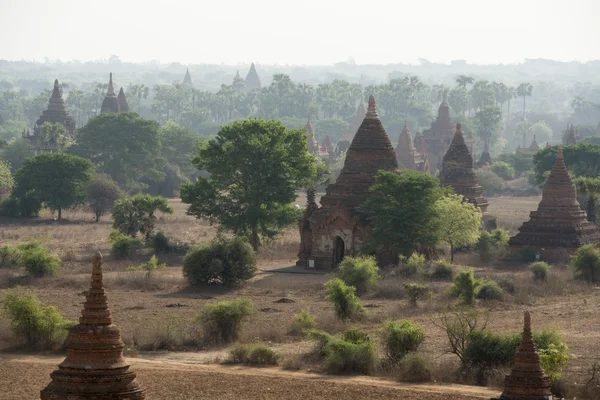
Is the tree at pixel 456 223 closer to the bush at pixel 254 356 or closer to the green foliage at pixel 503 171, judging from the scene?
the bush at pixel 254 356

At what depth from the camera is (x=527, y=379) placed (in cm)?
1983

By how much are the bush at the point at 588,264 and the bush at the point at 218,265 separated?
10.4 m

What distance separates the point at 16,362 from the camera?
29.8 metres

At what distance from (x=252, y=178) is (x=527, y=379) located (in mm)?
33121

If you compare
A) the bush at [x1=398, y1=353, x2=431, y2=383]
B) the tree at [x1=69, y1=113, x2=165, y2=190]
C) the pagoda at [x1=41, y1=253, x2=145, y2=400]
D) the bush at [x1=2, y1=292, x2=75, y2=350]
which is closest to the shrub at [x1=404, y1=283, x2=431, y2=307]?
the bush at [x1=398, y1=353, x2=431, y2=383]

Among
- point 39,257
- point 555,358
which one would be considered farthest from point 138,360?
point 39,257

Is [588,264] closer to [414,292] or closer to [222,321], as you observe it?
[414,292]

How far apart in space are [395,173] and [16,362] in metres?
21.9

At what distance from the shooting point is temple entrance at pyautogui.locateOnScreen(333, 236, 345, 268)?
159ft

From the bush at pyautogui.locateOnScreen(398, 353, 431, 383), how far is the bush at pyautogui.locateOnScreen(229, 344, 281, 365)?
3154 millimetres

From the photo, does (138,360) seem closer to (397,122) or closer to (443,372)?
(443,372)

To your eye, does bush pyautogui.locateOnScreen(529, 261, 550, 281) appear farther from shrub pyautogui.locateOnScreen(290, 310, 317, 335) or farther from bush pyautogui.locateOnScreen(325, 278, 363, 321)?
shrub pyautogui.locateOnScreen(290, 310, 317, 335)

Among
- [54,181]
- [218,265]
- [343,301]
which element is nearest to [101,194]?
[54,181]

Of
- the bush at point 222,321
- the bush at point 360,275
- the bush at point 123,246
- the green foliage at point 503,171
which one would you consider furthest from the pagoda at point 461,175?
the green foliage at point 503,171
